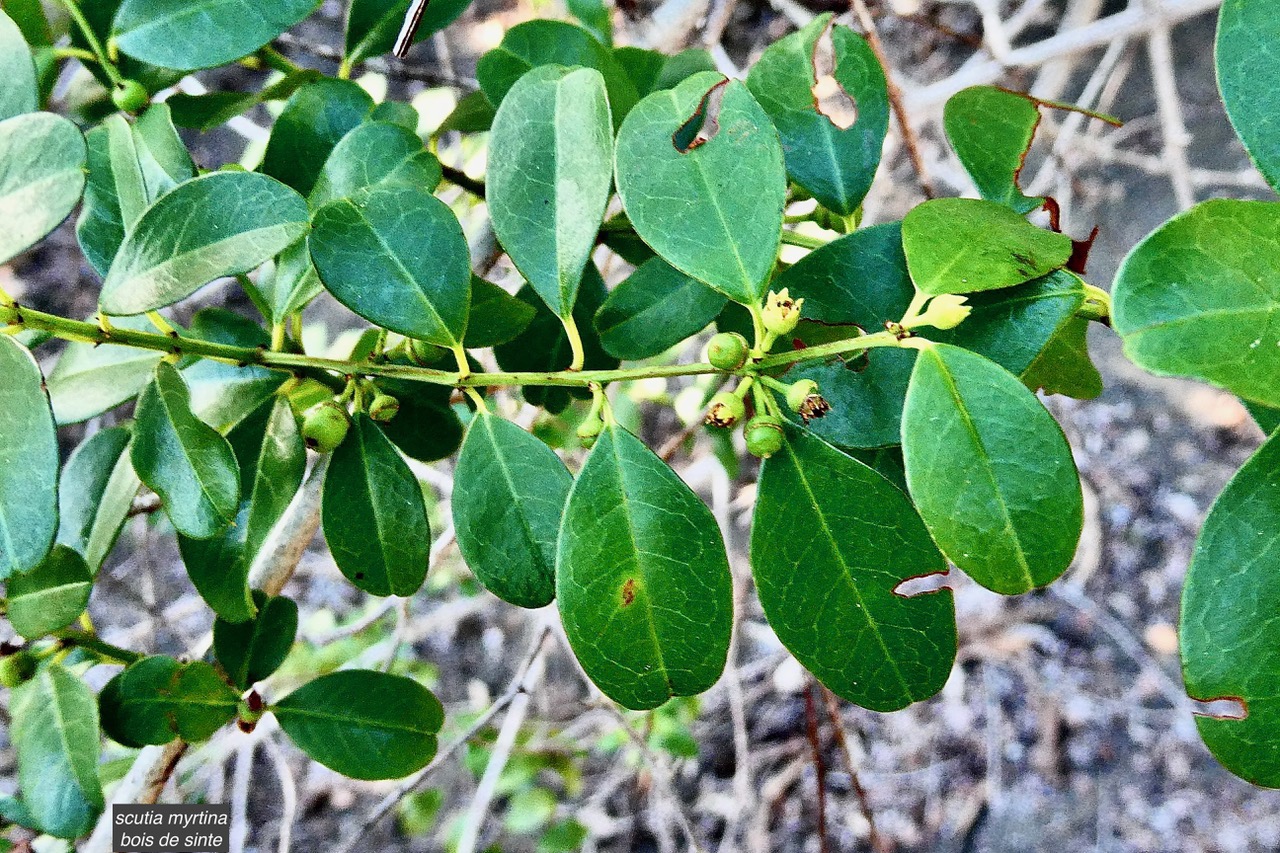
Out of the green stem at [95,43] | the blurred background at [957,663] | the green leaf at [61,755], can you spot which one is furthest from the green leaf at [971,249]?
the blurred background at [957,663]

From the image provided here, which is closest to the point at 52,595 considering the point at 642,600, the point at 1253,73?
the point at 642,600

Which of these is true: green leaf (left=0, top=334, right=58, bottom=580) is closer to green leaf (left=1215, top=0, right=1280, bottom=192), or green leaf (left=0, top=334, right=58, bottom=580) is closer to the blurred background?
green leaf (left=1215, top=0, right=1280, bottom=192)

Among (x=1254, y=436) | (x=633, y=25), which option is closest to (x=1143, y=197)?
(x=1254, y=436)

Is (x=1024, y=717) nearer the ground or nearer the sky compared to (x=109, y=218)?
nearer the ground

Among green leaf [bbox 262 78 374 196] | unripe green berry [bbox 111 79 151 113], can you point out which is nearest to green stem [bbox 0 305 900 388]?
green leaf [bbox 262 78 374 196]

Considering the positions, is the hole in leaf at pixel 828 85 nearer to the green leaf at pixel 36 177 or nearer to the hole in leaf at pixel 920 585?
the hole in leaf at pixel 920 585

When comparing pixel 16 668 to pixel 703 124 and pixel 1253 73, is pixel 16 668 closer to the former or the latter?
pixel 703 124

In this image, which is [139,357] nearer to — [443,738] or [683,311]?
[683,311]
